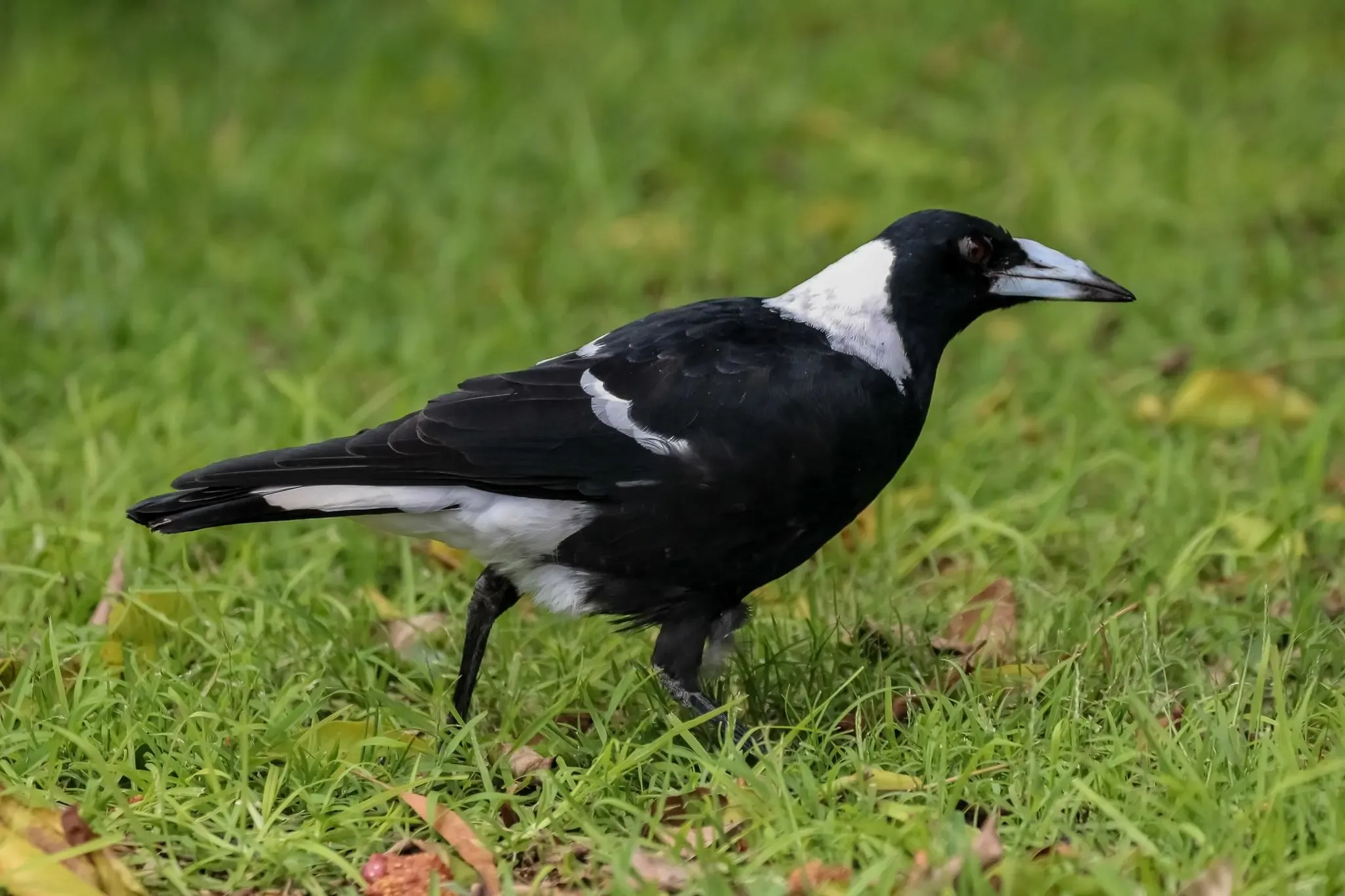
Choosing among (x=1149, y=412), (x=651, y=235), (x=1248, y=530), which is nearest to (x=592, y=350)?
(x=1248, y=530)

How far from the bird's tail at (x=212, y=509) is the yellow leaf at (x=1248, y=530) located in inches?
75.0

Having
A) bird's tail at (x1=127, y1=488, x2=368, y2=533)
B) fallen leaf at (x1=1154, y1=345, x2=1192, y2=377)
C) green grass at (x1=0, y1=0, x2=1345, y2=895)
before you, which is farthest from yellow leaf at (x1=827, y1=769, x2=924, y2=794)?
fallen leaf at (x1=1154, y1=345, x2=1192, y2=377)

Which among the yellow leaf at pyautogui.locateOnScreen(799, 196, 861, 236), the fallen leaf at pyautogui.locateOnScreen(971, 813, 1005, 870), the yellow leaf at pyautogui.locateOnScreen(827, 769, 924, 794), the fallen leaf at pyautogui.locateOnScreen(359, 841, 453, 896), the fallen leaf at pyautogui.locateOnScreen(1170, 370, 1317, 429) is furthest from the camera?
the yellow leaf at pyautogui.locateOnScreen(799, 196, 861, 236)

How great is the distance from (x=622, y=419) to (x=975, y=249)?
0.75 meters

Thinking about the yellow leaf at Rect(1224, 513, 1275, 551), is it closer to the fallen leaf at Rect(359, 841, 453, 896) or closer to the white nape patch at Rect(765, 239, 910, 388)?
the white nape patch at Rect(765, 239, 910, 388)

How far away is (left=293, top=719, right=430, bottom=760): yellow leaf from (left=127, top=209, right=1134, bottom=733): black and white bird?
18 cm

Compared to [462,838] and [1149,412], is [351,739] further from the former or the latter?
[1149,412]

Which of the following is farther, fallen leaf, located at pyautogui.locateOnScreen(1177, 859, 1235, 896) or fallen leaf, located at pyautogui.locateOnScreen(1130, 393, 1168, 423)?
fallen leaf, located at pyautogui.locateOnScreen(1130, 393, 1168, 423)

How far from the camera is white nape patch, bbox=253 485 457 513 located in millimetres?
2783

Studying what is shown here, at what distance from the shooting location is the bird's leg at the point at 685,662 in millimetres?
2867

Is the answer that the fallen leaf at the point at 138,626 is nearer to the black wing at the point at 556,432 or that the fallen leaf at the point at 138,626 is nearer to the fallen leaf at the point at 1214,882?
the black wing at the point at 556,432

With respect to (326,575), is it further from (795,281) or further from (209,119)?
(209,119)

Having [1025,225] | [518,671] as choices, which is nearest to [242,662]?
[518,671]

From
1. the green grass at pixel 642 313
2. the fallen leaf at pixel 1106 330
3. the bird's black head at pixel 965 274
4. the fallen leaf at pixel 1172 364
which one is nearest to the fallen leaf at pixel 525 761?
the green grass at pixel 642 313
